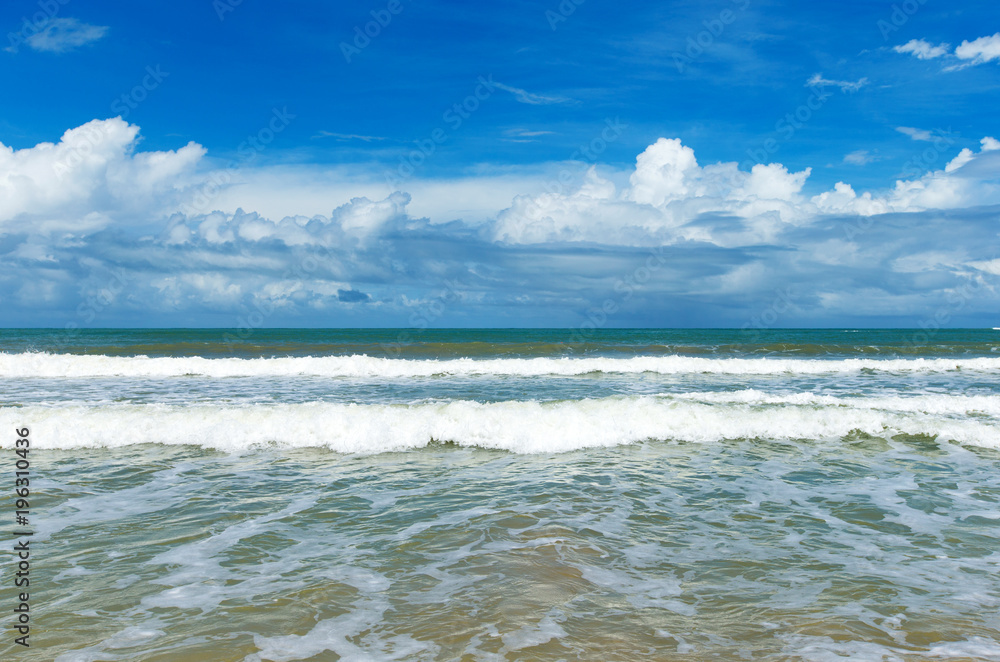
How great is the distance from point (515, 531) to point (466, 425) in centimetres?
544

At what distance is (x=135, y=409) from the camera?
12.7m

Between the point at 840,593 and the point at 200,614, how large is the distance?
5.38m

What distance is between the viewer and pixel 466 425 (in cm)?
1151

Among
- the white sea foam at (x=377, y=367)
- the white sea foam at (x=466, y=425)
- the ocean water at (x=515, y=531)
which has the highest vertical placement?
the white sea foam at (x=377, y=367)

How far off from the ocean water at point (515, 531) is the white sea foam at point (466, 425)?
62 millimetres

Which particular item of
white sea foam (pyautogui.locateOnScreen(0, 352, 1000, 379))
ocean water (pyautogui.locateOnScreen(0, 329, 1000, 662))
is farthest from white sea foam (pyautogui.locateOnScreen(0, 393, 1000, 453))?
white sea foam (pyautogui.locateOnScreen(0, 352, 1000, 379))

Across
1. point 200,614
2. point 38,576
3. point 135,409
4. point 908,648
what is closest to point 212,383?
point 135,409

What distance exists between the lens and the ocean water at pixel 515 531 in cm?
413

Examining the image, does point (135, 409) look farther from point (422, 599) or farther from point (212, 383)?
point (422, 599)

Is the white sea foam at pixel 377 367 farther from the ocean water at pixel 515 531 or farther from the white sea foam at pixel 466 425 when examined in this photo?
the white sea foam at pixel 466 425

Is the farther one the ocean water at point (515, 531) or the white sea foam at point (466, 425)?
the white sea foam at point (466, 425)

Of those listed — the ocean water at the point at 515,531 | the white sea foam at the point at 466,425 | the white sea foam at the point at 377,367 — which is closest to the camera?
the ocean water at the point at 515,531

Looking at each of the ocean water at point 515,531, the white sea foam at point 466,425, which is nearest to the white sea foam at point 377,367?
the ocean water at point 515,531

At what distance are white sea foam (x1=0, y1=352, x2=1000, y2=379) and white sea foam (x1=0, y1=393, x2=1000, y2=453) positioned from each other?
468 inches
